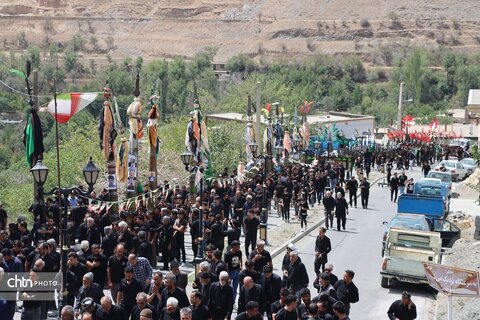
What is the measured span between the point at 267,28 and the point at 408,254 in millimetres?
158446

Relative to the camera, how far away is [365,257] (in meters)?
23.5

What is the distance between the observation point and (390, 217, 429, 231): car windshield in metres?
21.8

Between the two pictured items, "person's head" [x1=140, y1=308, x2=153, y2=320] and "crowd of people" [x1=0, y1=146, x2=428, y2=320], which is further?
"crowd of people" [x1=0, y1=146, x2=428, y2=320]

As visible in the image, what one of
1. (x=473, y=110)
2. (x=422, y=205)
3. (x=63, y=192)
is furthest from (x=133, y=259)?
(x=473, y=110)

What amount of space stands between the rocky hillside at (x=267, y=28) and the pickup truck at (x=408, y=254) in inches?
5354

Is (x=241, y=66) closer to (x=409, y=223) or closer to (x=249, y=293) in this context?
(x=409, y=223)

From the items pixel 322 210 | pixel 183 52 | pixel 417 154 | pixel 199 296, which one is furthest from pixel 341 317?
pixel 183 52

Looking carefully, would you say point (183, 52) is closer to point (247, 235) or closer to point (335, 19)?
point (335, 19)

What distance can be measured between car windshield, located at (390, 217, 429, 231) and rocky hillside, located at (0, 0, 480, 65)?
133954 millimetres

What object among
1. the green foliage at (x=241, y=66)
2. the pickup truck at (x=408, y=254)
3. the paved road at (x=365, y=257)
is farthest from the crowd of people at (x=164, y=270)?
the green foliage at (x=241, y=66)

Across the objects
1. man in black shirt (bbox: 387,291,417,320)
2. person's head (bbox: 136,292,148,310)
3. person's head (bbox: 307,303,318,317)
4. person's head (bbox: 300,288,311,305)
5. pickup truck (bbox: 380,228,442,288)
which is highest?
person's head (bbox: 136,292,148,310)

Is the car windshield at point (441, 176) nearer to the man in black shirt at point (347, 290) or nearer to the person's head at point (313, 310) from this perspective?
the man in black shirt at point (347, 290)

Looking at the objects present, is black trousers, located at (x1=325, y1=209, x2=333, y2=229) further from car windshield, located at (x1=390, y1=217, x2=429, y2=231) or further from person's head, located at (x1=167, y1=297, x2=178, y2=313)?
person's head, located at (x1=167, y1=297, x2=178, y2=313)

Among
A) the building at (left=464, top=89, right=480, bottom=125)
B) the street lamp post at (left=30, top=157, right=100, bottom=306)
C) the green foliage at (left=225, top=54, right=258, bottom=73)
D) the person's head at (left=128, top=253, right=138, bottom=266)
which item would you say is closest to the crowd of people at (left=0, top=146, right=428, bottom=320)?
the person's head at (left=128, top=253, right=138, bottom=266)
